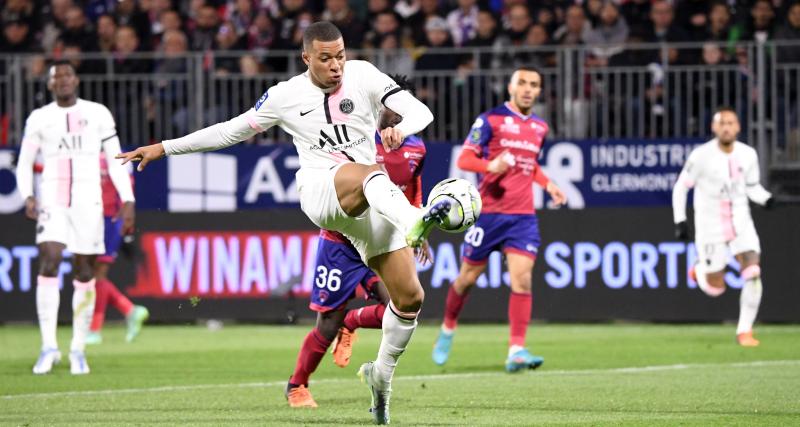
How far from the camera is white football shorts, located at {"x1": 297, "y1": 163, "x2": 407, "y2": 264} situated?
799 cm

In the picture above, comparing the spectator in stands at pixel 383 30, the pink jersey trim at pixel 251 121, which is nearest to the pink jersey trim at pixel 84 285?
the pink jersey trim at pixel 251 121

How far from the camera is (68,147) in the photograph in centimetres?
1238

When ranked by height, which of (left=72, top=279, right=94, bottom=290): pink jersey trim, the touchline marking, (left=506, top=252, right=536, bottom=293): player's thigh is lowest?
the touchline marking

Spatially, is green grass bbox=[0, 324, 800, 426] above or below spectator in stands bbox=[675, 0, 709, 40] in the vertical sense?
below

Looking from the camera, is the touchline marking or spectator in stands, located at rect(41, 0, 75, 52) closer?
the touchline marking

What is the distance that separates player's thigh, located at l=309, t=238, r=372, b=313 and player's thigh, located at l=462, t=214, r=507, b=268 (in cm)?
320

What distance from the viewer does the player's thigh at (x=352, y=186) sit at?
782 cm

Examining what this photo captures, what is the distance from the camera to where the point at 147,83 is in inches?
715

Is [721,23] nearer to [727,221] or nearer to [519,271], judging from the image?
[727,221]

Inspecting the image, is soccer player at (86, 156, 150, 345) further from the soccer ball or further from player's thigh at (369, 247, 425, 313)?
the soccer ball

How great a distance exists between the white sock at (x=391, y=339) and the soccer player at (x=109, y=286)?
7881 millimetres

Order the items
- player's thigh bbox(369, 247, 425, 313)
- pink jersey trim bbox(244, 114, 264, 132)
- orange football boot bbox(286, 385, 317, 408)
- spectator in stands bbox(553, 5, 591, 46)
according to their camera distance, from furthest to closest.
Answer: spectator in stands bbox(553, 5, 591, 46) → orange football boot bbox(286, 385, 317, 408) → pink jersey trim bbox(244, 114, 264, 132) → player's thigh bbox(369, 247, 425, 313)

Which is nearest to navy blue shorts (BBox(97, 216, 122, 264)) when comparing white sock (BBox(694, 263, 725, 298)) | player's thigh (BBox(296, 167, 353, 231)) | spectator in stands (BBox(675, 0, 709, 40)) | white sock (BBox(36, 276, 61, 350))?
white sock (BBox(36, 276, 61, 350))

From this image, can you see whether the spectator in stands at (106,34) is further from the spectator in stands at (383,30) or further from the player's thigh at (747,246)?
the player's thigh at (747,246)
